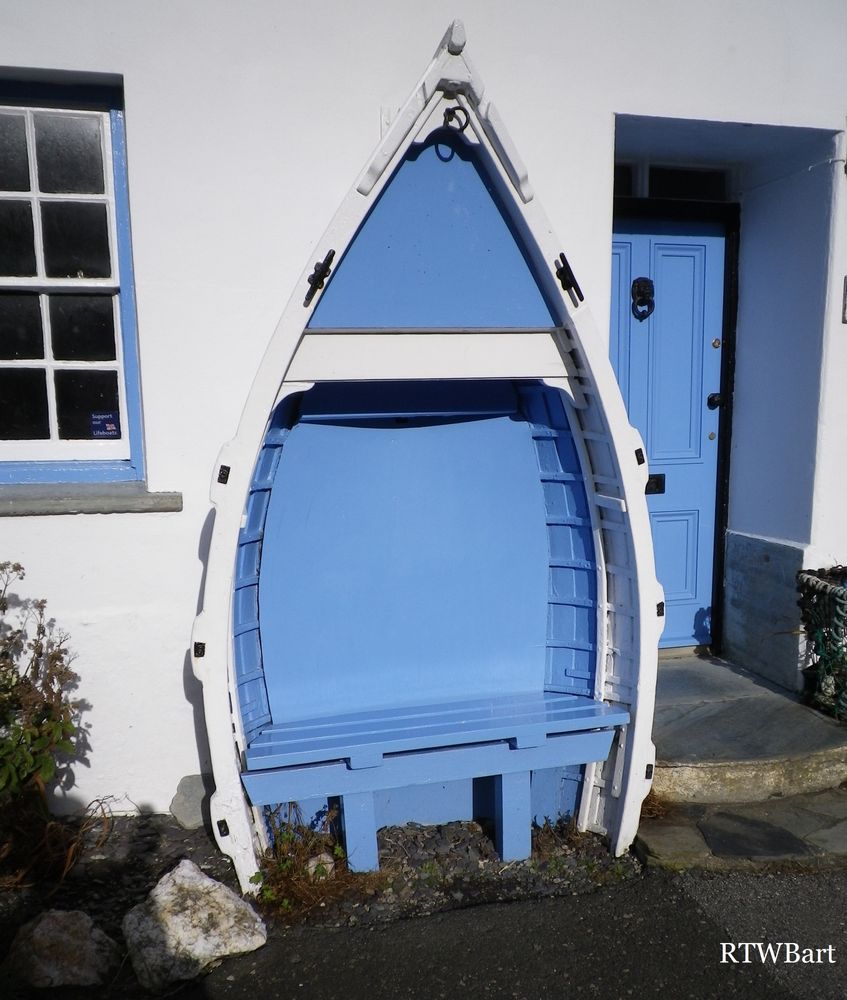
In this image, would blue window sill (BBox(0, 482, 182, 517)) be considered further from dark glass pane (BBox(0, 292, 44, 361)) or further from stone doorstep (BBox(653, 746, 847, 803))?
stone doorstep (BBox(653, 746, 847, 803))

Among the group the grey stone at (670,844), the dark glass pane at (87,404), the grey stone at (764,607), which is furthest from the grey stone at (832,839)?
the dark glass pane at (87,404)

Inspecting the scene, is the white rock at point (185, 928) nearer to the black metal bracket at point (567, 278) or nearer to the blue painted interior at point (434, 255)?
the blue painted interior at point (434, 255)

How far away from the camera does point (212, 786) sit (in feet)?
11.4

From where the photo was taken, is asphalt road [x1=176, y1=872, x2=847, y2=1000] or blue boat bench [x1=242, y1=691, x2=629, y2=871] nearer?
asphalt road [x1=176, y1=872, x2=847, y2=1000]

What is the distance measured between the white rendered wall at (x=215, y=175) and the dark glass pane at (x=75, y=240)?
235mm

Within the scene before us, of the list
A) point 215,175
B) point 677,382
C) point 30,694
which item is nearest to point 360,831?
point 30,694

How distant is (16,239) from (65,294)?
282 millimetres

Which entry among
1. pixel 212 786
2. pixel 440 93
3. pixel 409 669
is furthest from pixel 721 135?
pixel 212 786

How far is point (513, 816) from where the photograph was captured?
307 cm

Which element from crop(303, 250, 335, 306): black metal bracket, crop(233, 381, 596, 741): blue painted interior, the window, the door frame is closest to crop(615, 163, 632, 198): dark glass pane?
the door frame

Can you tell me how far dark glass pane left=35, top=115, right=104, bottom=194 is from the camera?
3.29 meters

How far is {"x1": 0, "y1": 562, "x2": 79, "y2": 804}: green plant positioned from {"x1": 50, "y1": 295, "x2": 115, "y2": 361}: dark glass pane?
93 cm

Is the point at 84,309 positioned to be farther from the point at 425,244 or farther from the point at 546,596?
the point at 546,596

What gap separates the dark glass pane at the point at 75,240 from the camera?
333cm
